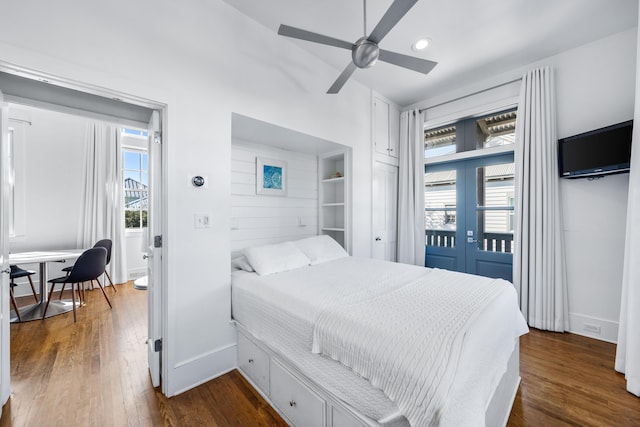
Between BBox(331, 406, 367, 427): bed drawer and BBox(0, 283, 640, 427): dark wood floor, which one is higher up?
BBox(331, 406, 367, 427): bed drawer

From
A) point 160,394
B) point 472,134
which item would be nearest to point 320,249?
point 160,394

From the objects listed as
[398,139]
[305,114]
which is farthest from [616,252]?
[305,114]

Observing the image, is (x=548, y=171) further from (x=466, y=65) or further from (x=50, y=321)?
(x=50, y=321)

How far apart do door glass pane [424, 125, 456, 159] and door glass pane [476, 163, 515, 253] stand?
1.81 feet

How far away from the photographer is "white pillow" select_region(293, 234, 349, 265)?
9.04 ft

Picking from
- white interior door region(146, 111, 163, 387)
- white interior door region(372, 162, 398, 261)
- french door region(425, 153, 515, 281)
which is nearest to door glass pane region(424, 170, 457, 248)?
french door region(425, 153, 515, 281)

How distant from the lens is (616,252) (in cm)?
256

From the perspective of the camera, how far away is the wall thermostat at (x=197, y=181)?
1.94 metres

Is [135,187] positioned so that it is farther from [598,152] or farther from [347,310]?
[598,152]

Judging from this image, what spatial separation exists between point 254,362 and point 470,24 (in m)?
3.40

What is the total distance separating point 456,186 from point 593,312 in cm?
193

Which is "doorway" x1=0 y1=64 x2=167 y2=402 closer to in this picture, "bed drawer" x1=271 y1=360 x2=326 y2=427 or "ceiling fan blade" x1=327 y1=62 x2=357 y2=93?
"bed drawer" x1=271 y1=360 x2=326 y2=427

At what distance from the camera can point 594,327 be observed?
266 centimetres

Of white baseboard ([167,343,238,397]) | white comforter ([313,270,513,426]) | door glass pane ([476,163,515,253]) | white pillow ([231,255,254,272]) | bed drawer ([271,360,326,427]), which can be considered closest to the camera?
white comforter ([313,270,513,426])
